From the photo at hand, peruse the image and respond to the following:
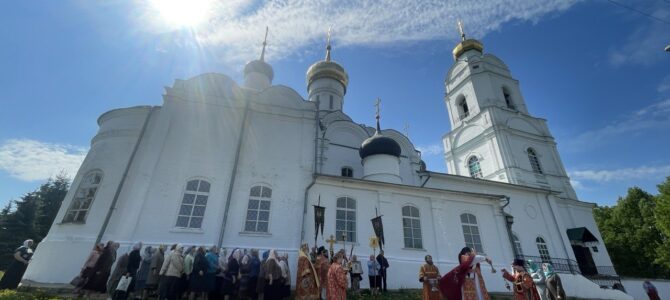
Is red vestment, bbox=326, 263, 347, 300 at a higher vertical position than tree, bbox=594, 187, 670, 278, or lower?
lower

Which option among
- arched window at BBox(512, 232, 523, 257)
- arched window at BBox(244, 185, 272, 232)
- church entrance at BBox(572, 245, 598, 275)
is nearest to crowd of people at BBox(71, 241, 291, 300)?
arched window at BBox(244, 185, 272, 232)

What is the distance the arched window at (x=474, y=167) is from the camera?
23.1 meters

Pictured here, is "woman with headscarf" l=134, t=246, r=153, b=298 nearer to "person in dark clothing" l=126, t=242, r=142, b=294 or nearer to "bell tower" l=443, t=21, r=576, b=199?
"person in dark clothing" l=126, t=242, r=142, b=294

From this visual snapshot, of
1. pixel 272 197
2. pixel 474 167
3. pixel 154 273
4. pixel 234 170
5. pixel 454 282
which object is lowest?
pixel 454 282

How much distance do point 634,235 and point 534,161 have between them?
1339 centimetres

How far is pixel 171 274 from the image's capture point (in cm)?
743

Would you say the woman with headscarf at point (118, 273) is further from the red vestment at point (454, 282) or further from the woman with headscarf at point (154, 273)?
the red vestment at point (454, 282)

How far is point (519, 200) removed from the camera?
1720 cm

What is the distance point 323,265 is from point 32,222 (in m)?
27.9

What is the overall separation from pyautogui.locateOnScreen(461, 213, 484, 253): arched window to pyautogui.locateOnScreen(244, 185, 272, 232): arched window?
853cm

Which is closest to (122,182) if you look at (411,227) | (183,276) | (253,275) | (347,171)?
(183,276)

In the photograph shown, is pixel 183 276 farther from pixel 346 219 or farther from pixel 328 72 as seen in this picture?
pixel 328 72

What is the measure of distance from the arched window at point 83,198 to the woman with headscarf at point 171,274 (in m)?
4.89

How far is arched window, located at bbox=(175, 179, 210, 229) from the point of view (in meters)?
10.7
